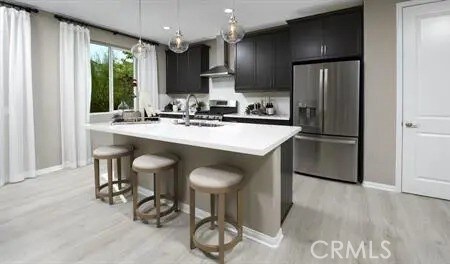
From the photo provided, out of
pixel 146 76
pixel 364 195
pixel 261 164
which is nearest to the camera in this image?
pixel 261 164

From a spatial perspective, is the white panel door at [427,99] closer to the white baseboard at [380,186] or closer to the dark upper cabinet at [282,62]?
the white baseboard at [380,186]

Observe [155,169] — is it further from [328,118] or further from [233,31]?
[328,118]

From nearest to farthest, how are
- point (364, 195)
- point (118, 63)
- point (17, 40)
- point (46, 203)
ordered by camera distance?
point (46, 203) → point (364, 195) → point (17, 40) → point (118, 63)

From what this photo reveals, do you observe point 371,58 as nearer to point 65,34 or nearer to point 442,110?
point 442,110

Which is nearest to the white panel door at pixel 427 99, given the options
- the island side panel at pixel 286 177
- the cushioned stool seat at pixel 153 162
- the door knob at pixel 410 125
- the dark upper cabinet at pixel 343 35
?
the door knob at pixel 410 125

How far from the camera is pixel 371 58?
326 cm

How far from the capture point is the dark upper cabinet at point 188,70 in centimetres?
565

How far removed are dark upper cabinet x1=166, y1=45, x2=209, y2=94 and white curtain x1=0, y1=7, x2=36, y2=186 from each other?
9.78 ft

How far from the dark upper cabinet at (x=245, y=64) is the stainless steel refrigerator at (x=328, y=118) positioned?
1.11 m

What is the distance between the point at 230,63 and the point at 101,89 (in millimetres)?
2731

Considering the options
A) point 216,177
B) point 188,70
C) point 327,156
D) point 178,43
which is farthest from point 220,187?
point 188,70

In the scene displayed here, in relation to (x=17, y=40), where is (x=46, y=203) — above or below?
below

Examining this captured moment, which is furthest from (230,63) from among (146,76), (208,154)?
(208,154)

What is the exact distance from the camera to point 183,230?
225cm
